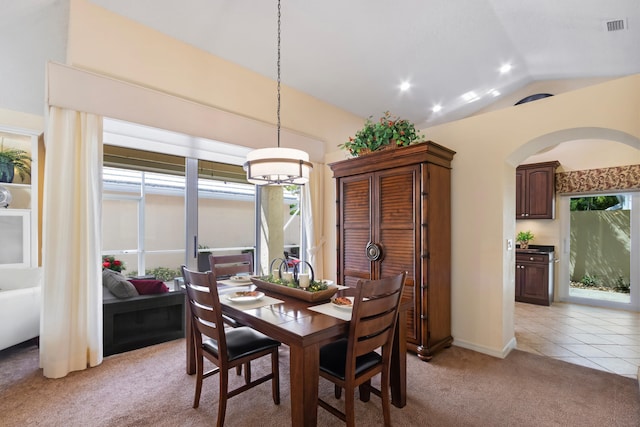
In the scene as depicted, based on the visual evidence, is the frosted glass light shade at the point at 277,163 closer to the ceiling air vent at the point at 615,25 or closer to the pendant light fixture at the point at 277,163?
the pendant light fixture at the point at 277,163

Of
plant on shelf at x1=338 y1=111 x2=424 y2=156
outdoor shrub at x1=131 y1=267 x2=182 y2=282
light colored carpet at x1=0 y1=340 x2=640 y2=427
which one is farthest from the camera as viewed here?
outdoor shrub at x1=131 y1=267 x2=182 y2=282

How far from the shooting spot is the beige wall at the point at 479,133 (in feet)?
8.47

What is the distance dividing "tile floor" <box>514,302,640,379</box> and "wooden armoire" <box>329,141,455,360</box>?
112 cm

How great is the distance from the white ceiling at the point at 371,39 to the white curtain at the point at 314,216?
1305mm

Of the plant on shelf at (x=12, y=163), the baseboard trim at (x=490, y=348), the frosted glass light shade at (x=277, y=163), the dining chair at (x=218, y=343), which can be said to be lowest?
the baseboard trim at (x=490, y=348)

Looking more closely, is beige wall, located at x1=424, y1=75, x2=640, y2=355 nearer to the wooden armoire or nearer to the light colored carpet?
the wooden armoire

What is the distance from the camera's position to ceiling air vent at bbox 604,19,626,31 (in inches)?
119

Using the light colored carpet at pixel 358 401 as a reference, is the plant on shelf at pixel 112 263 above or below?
above

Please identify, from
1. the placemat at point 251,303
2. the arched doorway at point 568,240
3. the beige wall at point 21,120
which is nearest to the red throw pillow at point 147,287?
the placemat at point 251,303

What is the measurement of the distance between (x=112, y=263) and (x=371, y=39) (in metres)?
4.26

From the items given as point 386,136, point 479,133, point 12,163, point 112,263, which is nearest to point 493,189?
point 479,133

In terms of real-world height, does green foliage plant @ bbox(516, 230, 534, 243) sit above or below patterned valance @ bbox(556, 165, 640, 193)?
below

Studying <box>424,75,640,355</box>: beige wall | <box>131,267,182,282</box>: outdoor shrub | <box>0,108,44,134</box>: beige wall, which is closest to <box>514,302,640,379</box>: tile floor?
<box>424,75,640,355</box>: beige wall

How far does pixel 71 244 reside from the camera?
2.66m
